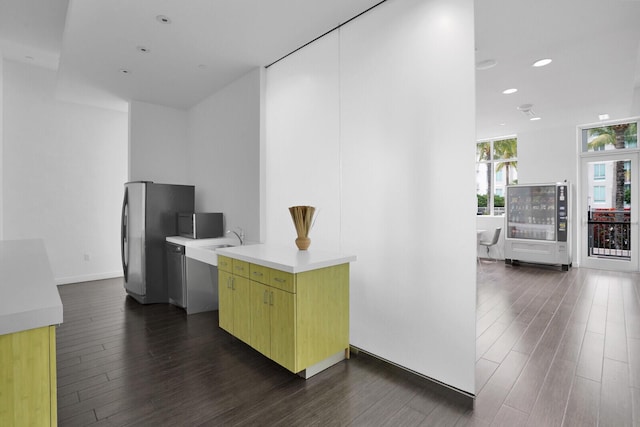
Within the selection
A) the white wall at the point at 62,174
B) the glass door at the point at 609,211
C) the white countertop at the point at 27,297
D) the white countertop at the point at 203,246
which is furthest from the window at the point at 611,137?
the white wall at the point at 62,174

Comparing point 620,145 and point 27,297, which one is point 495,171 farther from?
point 27,297

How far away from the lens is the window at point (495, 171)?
7.96 meters

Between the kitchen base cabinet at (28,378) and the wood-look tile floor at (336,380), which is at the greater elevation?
the kitchen base cabinet at (28,378)

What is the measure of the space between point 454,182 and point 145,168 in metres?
4.68

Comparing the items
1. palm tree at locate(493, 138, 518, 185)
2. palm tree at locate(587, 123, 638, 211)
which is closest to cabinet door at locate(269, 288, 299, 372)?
palm tree at locate(587, 123, 638, 211)

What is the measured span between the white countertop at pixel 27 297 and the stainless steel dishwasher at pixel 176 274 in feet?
7.31

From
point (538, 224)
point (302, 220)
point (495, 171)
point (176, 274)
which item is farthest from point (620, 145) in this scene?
point (176, 274)

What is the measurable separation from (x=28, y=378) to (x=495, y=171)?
359 inches

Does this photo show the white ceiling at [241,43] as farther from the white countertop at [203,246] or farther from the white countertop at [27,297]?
the white countertop at [27,297]

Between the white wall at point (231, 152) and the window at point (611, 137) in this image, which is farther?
the window at point (611, 137)

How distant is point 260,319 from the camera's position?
8.50ft

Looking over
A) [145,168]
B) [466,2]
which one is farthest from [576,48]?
[145,168]

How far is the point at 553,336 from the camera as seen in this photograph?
10.3 feet

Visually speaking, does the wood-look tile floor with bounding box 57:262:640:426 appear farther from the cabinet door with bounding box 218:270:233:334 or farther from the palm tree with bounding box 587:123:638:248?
the palm tree with bounding box 587:123:638:248
